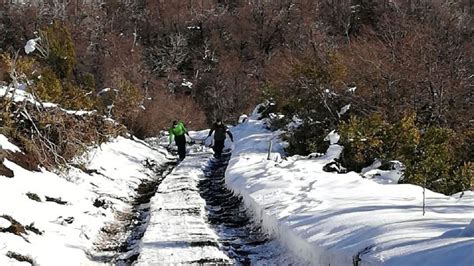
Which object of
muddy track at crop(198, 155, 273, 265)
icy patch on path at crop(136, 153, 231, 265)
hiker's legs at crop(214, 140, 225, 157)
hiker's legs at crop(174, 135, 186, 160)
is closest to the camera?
icy patch on path at crop(136, 153, 231, 265)

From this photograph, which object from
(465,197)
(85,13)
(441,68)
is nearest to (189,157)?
(441,68)

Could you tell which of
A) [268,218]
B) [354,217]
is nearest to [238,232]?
[268,218]

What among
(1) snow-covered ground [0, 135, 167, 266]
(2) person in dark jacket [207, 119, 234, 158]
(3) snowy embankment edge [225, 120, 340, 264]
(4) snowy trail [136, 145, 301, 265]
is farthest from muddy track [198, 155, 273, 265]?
(2) person in dark jacket [207, 119, 234, 158]

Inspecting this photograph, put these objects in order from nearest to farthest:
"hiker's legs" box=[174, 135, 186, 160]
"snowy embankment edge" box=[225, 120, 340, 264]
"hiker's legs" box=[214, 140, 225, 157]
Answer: "snowy embankment edge" box=[225, 120, 340, 264]
"hiker's legs" box=[174, 135, 186, 160]
"hiker's legs" box=[214, 140, 225, 157]

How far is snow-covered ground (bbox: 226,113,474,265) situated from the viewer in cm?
534

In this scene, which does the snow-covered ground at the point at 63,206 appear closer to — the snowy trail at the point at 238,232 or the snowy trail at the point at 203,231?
the snowy trail at the point at 203,231

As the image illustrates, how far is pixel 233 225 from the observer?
32.7 feet

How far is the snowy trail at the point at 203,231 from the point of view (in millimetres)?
7820

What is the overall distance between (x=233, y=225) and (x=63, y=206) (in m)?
3.01

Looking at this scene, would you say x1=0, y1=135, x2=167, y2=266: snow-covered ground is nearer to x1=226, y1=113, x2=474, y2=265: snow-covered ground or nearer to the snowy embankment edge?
the snowy embankment edge

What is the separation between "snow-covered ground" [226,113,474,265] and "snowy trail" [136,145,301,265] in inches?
11.0

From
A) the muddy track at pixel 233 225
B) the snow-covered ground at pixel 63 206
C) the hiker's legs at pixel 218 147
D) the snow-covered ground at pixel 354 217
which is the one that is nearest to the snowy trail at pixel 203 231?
the muddy track at pixel 233 225

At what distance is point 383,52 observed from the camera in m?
22.5

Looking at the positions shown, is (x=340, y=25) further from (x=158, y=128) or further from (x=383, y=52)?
(x=383, y=52)
